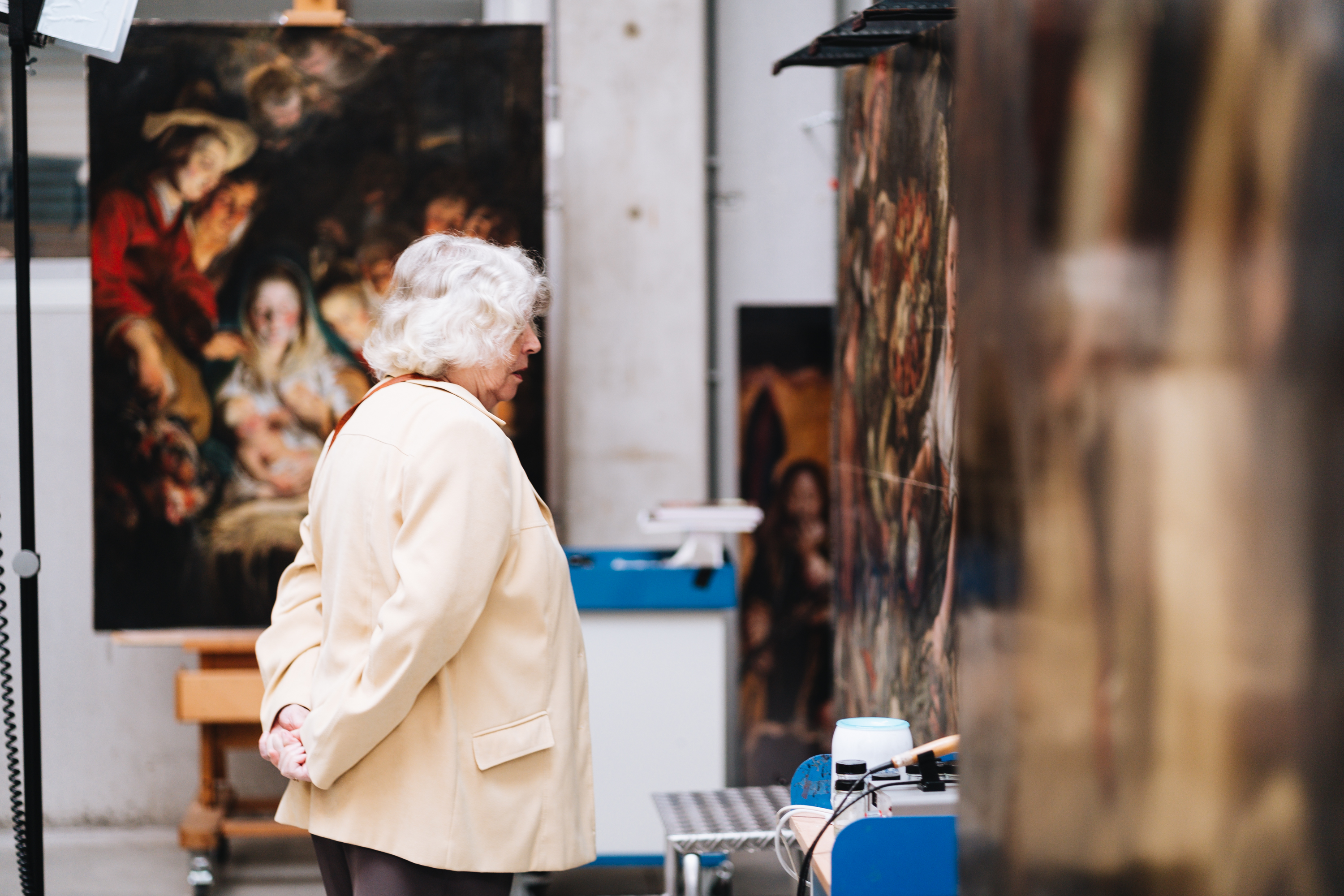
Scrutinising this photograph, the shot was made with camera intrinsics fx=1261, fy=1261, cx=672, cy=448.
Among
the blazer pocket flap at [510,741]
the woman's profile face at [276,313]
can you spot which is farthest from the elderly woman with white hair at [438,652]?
the woman's profile face at [276,313]

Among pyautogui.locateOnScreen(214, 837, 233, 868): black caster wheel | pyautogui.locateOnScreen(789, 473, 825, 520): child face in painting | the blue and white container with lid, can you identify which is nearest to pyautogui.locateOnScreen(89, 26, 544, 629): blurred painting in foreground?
pyautogui.locateOnScreen(214, 837, 233, 868): black caster wheel

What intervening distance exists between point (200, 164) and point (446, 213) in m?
0.81

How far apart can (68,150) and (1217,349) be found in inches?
196

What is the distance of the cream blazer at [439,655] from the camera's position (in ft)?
5.66

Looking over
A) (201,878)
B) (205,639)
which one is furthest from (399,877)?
(205,639)

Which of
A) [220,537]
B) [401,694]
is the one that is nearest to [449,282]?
[401,694]

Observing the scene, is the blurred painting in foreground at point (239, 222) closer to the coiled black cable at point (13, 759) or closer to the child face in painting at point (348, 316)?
the child face in painting at point (348, 316)

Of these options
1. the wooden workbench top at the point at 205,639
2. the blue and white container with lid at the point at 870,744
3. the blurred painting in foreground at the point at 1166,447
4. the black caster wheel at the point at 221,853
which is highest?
the blurred painting in foreground at the point at 1166,447

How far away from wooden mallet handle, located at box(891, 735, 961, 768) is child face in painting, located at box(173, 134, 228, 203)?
3.04 metres

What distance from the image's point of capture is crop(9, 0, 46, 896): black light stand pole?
7.30ft

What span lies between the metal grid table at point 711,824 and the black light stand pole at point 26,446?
1317 mm

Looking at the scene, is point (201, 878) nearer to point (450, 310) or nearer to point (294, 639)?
point (294, 639)

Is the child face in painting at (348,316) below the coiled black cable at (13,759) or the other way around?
the other way around

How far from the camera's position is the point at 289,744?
1.86m
